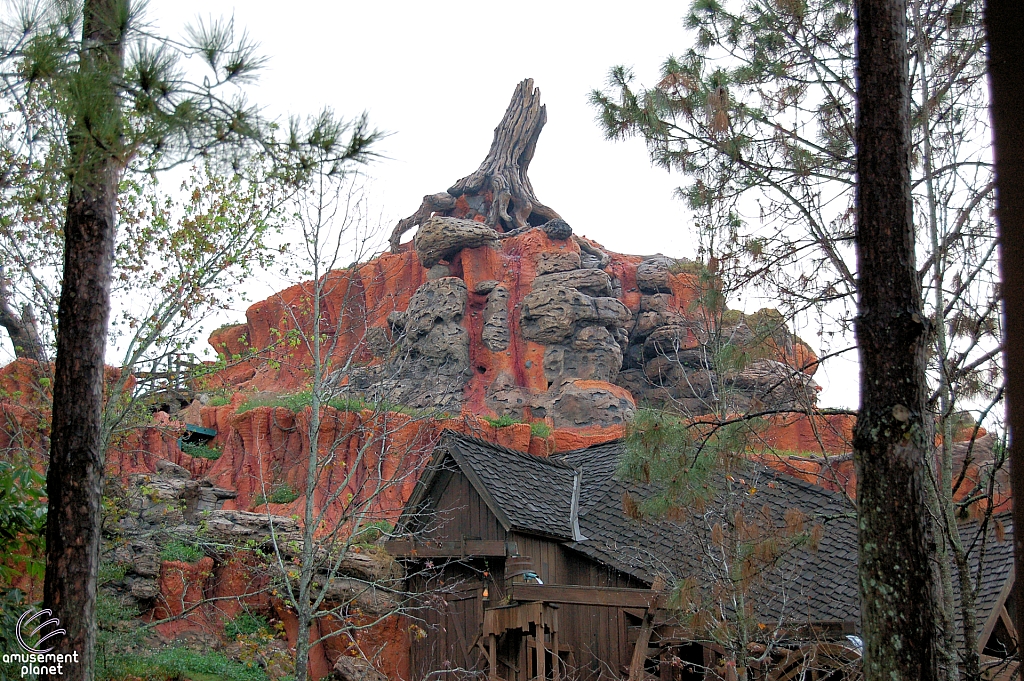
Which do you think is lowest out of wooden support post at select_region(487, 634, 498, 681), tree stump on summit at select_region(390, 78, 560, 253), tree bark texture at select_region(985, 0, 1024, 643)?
wooden support post at select_region(487, 634, 498, 681)

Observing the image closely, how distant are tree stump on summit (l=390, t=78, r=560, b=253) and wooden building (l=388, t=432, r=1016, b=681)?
2382 centimetres

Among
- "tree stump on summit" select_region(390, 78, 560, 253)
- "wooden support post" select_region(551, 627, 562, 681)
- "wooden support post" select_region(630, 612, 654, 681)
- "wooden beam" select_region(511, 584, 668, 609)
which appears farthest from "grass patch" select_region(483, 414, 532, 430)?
"wooden support post" select_region(630, 612, 654, 681)

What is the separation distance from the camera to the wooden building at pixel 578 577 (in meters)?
11.0

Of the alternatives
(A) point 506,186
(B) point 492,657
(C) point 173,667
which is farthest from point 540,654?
(A) point 506,186

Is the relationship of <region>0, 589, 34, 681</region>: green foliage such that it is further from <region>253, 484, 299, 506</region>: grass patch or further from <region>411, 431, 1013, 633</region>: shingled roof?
<region>253, 484, 299, 506</region>: grass patch

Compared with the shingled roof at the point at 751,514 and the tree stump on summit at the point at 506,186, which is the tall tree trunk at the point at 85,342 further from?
the tree stump on summit at the point at 506,186

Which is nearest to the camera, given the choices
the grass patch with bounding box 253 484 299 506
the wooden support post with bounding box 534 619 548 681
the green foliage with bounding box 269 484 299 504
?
the wooden support post with bounding box 534 619 548 681

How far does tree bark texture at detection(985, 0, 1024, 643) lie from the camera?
2004 mm

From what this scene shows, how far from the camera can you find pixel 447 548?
1374cm

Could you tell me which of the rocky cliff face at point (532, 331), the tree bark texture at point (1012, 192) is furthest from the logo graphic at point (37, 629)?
the rocky cliff face at point (532, 331)

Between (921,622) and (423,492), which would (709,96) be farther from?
(423,492)

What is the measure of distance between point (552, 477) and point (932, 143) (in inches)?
396

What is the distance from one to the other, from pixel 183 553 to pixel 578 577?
8798 millimetres

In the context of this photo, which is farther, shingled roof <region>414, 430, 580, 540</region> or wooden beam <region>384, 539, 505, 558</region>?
shingled roof <region>414, 430, 580, 540</region>
